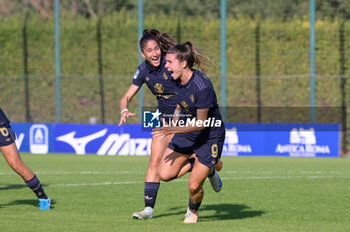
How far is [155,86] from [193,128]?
1248 millimetres

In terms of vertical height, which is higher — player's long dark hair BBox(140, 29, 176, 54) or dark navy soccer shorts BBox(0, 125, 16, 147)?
player's long dark hair BBox(140, 29, 176, 54)

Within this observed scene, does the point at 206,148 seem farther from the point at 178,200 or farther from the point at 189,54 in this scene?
the point at 178,200

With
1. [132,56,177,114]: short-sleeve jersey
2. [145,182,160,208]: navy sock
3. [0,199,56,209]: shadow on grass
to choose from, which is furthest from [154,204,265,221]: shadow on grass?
[0,199,56,209]: shadow on grass

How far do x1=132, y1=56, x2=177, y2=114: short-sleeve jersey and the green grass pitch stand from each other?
140 centimetres

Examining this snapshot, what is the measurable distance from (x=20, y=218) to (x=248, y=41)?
19.4 m

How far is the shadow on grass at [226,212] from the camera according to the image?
8688 millimetres

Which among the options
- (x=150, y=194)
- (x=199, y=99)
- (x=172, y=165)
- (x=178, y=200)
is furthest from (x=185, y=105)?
(x=178, y=200)

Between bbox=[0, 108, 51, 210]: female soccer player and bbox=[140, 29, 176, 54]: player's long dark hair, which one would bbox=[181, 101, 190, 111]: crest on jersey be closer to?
bbox=[140, 29, 176, 54]: player's long dark hair

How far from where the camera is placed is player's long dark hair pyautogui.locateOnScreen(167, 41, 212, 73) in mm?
7754

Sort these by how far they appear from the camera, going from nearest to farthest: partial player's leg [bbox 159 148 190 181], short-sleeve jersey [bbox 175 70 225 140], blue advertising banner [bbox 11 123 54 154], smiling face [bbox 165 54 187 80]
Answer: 1. short-sleeve jersey [bbox 175 70 225 140]
2. smiling face [bbox 165 54 187 80]
3. partial player's leg [bbox 159 148 190 181]
4. blue advertising banner [bbox 11 123 54 154]

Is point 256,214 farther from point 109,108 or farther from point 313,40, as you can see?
point 109,108

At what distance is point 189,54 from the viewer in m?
7.80

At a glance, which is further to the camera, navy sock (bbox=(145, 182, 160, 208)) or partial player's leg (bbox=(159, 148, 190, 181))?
navy sock (bbox=(145, 182, 160, 208))

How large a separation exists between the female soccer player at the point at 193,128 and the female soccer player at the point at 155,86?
0.27 meters
